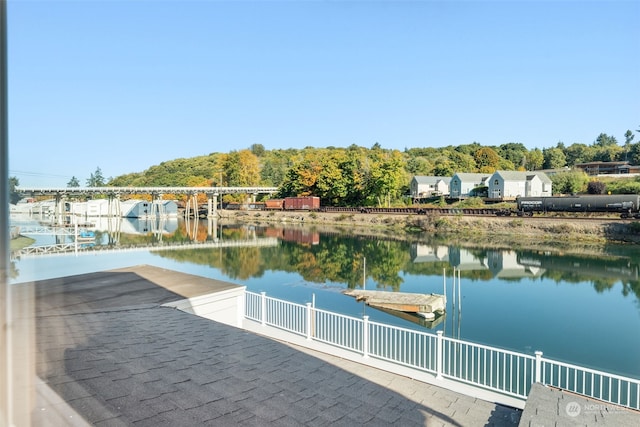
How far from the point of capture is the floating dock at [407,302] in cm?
1202

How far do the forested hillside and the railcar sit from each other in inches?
220

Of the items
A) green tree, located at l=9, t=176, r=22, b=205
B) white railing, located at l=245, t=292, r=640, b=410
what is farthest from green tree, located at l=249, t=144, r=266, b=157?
green tree, located at l=9, t=176, r=22, b=205

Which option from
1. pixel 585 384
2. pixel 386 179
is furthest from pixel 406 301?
pixel 386 179

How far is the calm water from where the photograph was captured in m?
9.61

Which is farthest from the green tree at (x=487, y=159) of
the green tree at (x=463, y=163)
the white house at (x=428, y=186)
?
the white house at (x=428, y=186)

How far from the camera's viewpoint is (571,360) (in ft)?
28.2

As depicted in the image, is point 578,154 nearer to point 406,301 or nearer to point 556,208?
point 556,208

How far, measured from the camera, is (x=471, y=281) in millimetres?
17031

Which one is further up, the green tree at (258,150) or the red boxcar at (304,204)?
the green tree at (258,150)

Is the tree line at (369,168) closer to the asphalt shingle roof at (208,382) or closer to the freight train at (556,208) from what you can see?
the freight train at (556,208)

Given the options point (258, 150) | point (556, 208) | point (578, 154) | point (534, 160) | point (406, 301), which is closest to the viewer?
point (406, 301)

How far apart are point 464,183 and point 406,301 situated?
135 ft

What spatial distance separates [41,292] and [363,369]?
139 inches

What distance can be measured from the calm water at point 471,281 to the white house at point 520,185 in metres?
20.9
